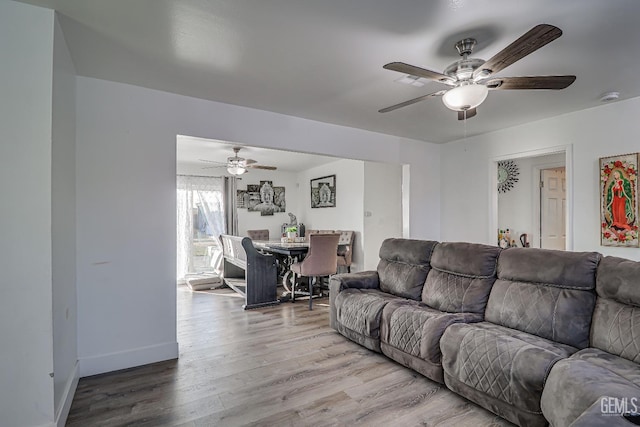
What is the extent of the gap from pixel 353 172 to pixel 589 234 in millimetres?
3691

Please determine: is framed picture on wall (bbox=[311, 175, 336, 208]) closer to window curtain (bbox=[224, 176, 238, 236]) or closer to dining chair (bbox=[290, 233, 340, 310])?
window curtain (bbox=[224, 176, 238, 236])

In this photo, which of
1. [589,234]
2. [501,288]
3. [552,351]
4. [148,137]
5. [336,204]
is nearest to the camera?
[552,351]

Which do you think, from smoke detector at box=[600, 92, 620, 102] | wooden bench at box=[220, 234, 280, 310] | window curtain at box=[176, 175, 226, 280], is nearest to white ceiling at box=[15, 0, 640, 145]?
smoke detector at box=[600, 92, 620, 102]

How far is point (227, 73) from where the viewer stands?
2514 mm

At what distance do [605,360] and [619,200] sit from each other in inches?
88.9

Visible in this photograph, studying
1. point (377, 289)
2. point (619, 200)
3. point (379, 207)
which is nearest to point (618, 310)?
point (619, 200)

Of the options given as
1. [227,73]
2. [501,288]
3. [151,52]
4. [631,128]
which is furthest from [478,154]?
[151,52]

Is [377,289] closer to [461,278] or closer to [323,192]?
[461,278]

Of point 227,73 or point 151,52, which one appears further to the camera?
point 227,73

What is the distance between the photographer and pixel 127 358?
2.64 metres

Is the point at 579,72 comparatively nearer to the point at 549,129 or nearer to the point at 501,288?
the point at 549,129

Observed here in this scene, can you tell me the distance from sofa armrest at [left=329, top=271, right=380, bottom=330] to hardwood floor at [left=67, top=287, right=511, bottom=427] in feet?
0.77

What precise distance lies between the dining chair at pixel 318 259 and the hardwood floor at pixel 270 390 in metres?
1.22

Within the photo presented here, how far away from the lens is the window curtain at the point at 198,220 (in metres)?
6.46
